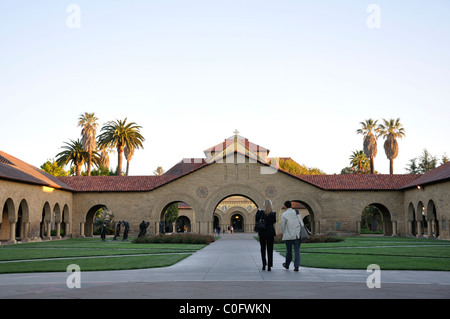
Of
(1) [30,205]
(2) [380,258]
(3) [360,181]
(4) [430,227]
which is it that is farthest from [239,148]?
(2) [380,258]

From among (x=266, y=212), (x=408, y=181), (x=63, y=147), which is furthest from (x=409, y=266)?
(x=63, y=147)

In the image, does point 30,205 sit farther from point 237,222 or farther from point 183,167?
point 237,222

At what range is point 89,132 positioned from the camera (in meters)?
63.9

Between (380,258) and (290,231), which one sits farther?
(380,258)

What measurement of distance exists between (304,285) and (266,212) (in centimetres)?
354

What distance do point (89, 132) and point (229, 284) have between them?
193ft

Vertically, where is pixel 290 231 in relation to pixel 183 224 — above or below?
above

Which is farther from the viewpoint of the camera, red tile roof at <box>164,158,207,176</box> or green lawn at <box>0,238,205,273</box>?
red tile roof at <box>164,158,207,176</box>

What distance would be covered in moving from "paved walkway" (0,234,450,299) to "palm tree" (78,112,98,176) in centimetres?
5329

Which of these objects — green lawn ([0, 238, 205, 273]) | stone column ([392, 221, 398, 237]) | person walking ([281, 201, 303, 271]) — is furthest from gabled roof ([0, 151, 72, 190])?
stone column ([392, 221, 398, 237])

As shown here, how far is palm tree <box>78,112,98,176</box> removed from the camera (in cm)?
6253

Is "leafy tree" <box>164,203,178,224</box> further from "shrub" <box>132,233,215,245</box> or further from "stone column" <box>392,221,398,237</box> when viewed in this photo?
"shrub" <box>132,233,215,245</box>
